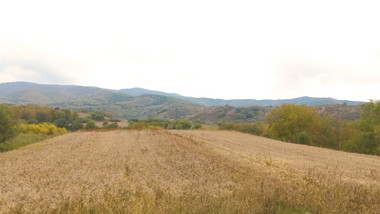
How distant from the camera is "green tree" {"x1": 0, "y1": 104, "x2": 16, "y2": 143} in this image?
27250mm

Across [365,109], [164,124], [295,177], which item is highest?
[365,109]

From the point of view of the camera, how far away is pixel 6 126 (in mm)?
27609

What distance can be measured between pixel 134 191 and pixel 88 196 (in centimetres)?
142

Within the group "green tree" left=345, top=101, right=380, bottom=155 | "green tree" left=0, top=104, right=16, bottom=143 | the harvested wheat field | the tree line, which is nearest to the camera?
the harvested wheat field

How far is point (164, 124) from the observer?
88.5 metres

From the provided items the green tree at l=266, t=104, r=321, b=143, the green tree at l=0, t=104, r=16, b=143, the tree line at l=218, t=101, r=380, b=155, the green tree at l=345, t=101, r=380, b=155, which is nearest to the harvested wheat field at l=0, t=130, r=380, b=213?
the green tree at l=0, t=104, r=16, b=143

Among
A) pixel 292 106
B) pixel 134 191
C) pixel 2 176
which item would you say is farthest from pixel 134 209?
pixel 292 106

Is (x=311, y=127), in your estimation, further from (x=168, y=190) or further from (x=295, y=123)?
(x=168, y=190)

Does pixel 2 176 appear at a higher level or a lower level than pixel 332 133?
higher

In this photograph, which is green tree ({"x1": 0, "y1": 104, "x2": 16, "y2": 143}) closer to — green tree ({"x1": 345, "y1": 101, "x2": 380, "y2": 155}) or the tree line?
the tree line

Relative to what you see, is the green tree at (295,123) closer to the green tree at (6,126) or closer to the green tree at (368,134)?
the green tree at (368,134)

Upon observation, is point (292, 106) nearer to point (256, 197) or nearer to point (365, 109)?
point (365, 109)

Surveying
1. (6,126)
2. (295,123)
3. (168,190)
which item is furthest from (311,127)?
(6,126)

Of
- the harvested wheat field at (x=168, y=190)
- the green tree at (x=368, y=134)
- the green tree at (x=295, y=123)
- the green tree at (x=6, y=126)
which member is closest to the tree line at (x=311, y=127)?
the green tree at (x=295, y=123)
